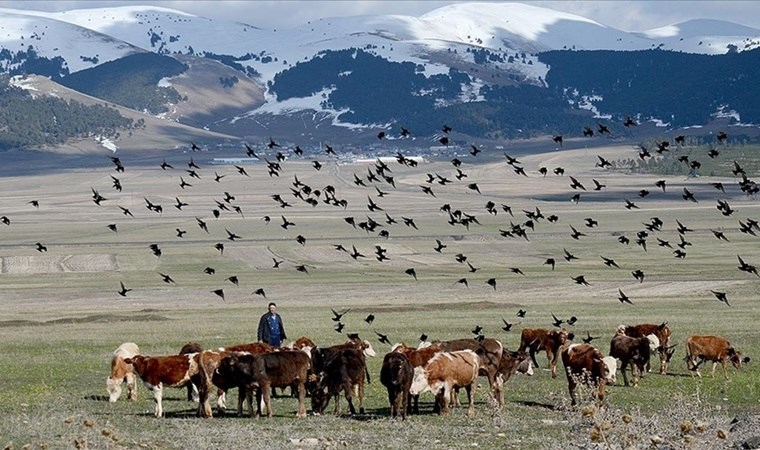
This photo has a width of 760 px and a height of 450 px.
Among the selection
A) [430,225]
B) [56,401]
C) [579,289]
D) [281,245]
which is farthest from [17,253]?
[56,401]

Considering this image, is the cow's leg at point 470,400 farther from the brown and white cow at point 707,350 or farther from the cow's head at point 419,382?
the brown and white cow at point 707,350

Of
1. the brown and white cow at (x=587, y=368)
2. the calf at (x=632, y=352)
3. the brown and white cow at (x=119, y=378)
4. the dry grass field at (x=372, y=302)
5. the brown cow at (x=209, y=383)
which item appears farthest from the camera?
the calf at (x=632, y=352)

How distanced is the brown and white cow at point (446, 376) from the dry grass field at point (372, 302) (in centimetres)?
50

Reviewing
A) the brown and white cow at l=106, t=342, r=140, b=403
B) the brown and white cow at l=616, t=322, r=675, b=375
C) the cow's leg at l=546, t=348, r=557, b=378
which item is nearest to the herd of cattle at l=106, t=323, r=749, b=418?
the brown and white cow at l=106, t=342, r=140, b=403

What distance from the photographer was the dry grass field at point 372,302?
70.4 feet

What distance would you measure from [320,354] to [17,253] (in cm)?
7746

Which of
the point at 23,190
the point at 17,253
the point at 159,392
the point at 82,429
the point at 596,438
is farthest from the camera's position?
the point at 23,190

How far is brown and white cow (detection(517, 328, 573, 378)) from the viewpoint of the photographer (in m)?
29.9

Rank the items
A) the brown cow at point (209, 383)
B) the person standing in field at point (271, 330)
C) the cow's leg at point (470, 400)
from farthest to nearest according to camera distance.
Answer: the person standing in field at point (271, 330), the cow's leg at point (470, 400), the brown cow at point (209, 383)

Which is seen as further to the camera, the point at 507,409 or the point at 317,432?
the point at 507,409

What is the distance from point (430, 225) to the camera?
392 ft

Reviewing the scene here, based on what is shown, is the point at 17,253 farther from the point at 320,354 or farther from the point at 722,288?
the point at 320,354

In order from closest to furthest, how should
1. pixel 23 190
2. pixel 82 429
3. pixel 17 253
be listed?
1. pixel 82 429
2. pixel 17 253
3. pixel 23 190

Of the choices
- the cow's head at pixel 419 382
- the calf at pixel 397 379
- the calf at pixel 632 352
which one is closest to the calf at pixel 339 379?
the calf at pixel 397 379
